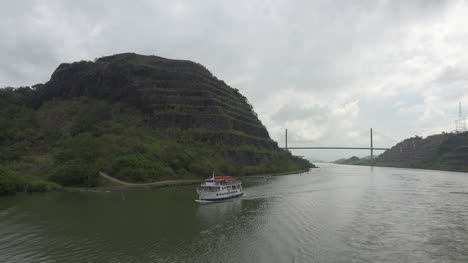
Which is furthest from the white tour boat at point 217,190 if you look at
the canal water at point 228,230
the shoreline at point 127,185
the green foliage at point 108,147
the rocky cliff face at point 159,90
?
the rocky cliff face at point 159,90

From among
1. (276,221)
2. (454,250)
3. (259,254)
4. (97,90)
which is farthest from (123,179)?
(97,90)

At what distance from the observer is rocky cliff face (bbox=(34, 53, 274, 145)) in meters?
119

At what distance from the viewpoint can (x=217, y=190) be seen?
52.2 m

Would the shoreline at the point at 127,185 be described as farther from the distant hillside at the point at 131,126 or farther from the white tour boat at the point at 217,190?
the white tour boat at the point at 217,190

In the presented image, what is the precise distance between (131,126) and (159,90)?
23.0 meters

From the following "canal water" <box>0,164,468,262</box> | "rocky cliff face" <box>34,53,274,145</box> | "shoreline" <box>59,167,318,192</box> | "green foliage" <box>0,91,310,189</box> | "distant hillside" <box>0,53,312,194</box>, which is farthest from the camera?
"rocky cliff face" <box>34,53,274,145</box>

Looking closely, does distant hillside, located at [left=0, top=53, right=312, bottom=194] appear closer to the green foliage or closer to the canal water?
the green foliage

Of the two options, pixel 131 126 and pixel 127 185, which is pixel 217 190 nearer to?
pixel 127 185

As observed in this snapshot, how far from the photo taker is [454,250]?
87.4 feet

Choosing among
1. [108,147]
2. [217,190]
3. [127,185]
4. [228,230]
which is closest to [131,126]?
[108,147]

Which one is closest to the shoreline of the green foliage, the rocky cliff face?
the green foliage

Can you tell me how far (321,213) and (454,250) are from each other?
57.0ft

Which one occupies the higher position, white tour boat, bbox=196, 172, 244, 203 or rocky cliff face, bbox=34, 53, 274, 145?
rocky cliff face, bbox=34, 53, 274, 145

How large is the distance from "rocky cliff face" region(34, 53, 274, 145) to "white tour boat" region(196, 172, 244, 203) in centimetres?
6143
